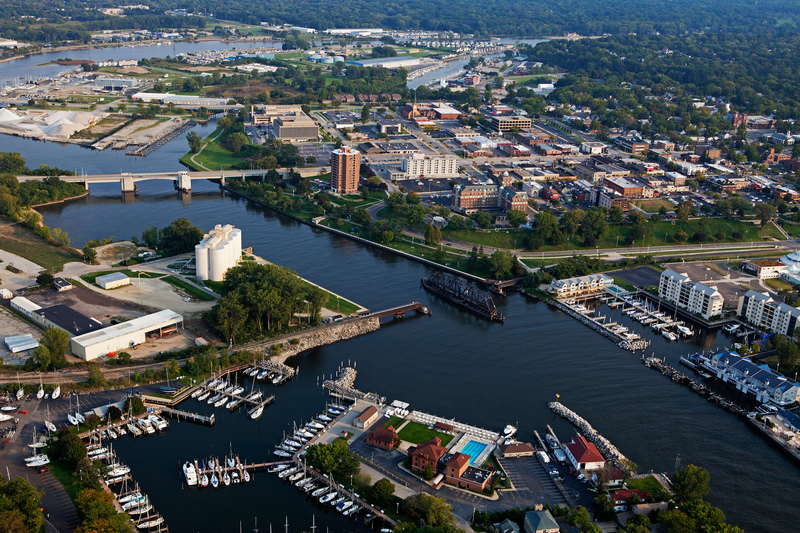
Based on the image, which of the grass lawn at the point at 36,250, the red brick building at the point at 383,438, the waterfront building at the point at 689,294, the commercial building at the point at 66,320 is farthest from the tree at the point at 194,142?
the red brick building at the point at 383,438

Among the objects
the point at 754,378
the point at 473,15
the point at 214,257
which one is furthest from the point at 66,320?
the point at 473,15

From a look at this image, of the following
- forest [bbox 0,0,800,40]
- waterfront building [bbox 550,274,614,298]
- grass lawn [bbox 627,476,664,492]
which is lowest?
grass lawn [bbox 627,476,664,492]

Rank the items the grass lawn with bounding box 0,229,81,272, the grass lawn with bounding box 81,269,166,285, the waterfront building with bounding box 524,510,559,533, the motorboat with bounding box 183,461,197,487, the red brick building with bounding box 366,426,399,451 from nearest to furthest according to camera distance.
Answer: the waterfront building with bounding box 524,510,559,533 < the motorboat with bounding box 183,461,197,487 < the red brick building with bounding box 366,426,399,451 < the grass lawn with bounding box 81,269,166,285 < the grass lawn with bounding box 0,229,81,272

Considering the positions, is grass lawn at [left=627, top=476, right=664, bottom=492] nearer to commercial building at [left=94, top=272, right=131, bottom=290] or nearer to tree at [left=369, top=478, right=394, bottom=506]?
tree at [left=369, top=478, right=394, bottom=506]

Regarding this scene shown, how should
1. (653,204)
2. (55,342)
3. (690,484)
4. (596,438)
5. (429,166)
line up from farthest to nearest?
(429,166)
(653,204)
(55,342)
(596,438)
(690,484)

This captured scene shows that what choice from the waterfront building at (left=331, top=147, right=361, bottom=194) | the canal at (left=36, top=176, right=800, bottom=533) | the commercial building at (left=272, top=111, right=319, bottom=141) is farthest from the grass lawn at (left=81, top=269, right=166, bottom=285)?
the commercial building at (left=272, top=111, right=319, bottom=141)

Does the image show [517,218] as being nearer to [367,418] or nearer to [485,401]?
[485,401]

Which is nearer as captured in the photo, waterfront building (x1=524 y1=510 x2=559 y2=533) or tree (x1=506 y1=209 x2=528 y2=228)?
waterfront building (x1=524 y1=510 x2=559 y2=533)
